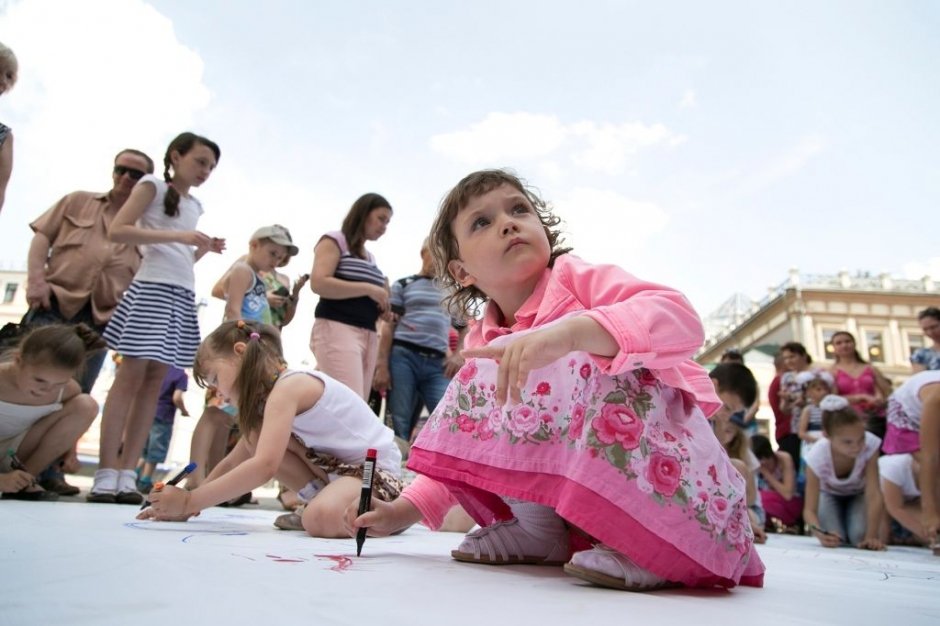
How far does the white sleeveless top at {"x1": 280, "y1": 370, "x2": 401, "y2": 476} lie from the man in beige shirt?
1.44 m

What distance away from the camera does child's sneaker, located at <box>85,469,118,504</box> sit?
7.47ft

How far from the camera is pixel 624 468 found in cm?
90

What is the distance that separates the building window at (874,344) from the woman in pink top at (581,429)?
25533mm

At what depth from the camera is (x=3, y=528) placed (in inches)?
47.1

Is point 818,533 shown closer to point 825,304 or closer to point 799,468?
point 799,468

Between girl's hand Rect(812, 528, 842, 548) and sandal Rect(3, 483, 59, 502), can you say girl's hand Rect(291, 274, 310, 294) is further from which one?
girl's hand Rect(812, 528, 842, 548)

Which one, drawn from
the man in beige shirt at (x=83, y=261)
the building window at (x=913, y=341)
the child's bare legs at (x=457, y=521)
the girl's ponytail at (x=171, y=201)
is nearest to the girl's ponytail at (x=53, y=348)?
the man in beige shirt at (x=83, y=261)

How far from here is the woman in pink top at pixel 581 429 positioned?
2.86ft

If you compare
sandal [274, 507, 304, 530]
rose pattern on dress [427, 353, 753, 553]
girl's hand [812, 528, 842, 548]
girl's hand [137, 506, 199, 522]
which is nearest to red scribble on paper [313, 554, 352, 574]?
rose pattern on dress [427, 353, 753, 553]

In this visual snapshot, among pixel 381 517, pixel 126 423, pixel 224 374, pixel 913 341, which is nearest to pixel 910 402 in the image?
pixel 381 517

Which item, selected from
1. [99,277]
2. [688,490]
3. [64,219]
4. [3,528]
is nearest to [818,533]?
[688,490]

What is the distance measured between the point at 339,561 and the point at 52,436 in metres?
2.06

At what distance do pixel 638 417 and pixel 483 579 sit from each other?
1.08 feet

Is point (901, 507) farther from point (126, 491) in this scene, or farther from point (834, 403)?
point (126, 491)
